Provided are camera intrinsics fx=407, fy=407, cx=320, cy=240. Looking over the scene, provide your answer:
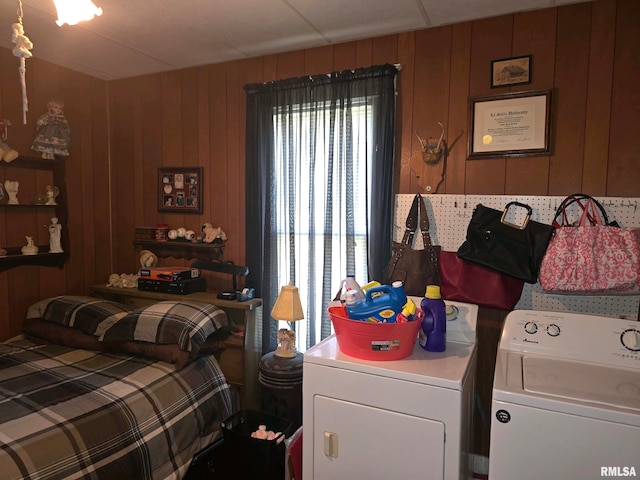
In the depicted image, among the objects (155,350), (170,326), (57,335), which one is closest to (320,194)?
(170,326)

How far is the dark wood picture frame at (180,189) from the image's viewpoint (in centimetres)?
299

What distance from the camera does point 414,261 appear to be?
85.9 inches

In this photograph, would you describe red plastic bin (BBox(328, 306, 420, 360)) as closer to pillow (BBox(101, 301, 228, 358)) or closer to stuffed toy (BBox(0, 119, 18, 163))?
pillow (BBox(101, 301, 228, 358))

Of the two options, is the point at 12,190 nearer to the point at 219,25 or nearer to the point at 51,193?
the point at 51,193

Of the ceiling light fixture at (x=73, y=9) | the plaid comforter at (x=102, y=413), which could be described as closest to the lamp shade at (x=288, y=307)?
the plaid comforter at (x=102, y=413)

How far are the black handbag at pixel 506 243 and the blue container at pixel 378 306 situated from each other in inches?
21.7

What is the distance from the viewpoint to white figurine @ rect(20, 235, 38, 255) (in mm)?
2691

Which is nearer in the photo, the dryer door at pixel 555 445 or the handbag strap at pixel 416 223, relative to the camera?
the dryer door at pixel 555 445

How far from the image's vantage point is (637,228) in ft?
5.94

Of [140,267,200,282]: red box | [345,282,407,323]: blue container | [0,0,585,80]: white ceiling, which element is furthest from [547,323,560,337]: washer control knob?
[140,267,200,282]: red box

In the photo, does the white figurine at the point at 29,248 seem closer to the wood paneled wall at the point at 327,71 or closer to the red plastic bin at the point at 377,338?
the wood paneled wall at the point at 327,71

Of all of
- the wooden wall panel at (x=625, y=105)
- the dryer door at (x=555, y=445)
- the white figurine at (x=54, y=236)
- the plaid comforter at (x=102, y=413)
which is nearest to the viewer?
the dryer door at (x=555, y=445)

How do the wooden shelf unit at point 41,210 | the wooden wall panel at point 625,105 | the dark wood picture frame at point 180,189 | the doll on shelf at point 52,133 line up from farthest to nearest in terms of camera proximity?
the dark wood picture frame at point 180,189 → the doll on shelf at point 52,133 → the wooden shelf unit at point 41,210 → the wooden wall panel at point 625,105

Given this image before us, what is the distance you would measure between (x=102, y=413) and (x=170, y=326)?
591 millimetres
